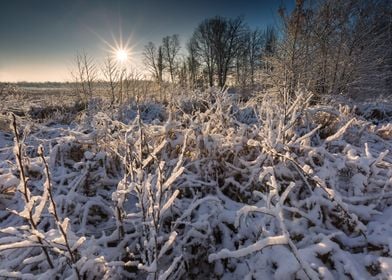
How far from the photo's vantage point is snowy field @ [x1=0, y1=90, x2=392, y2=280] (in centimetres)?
131

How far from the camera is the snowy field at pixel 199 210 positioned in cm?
131

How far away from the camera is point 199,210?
1.87m

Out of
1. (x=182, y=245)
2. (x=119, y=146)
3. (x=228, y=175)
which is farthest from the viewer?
(x=119, y=146)

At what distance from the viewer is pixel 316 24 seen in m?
10.2

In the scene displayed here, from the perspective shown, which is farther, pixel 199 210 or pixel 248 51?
pixel 248 51

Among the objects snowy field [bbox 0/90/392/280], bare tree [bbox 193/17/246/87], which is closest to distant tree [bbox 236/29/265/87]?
bare tree [bbox 193/17/246/87]

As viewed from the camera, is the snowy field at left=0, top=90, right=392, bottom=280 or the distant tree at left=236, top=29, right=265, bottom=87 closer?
the snowy field at left=0, top=90, right=392, bottom=280

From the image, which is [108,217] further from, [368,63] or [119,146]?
[368,63]

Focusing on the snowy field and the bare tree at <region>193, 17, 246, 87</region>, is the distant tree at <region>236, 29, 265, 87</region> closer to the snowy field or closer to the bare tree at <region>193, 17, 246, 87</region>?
the bare tree at <region>193, 17, 246, 87</region>

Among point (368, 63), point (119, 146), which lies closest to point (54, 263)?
point (119, 146)

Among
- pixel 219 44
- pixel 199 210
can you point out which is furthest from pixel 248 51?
pixel 199 210

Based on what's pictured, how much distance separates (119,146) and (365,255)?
1899mm

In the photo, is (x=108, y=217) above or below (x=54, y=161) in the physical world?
below

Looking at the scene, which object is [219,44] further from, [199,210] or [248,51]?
[199,210]
